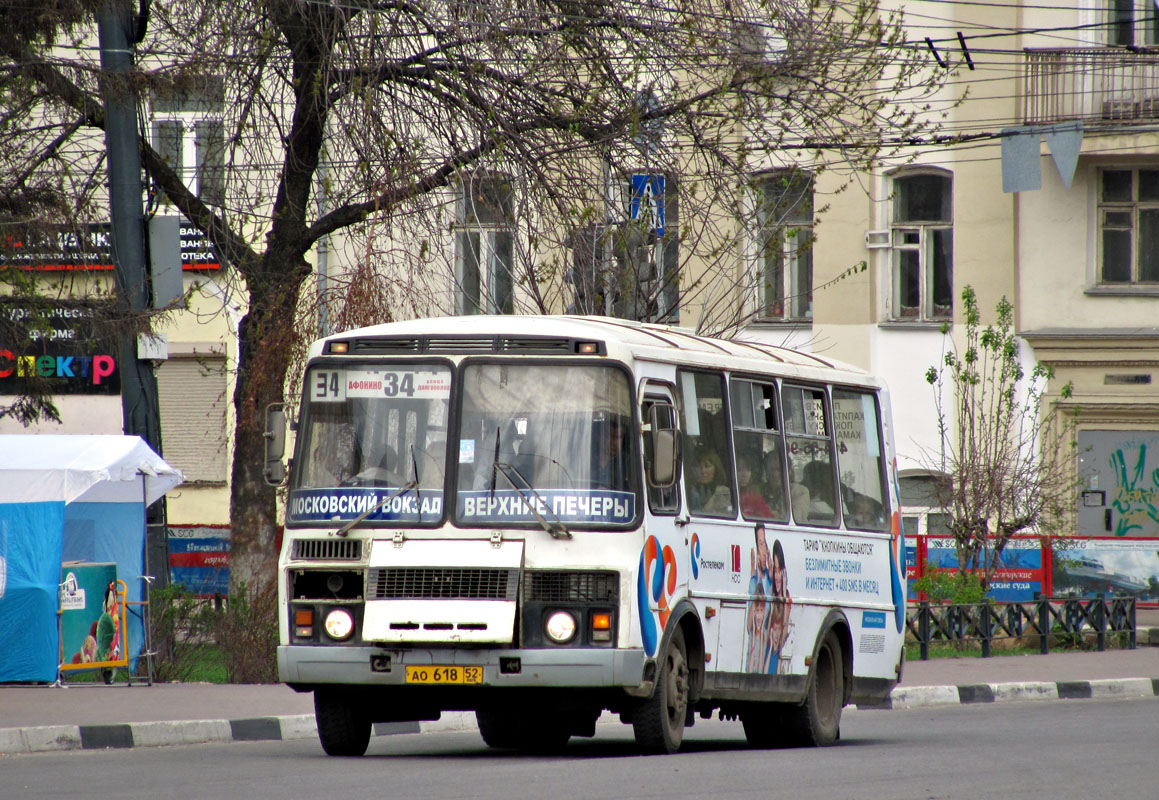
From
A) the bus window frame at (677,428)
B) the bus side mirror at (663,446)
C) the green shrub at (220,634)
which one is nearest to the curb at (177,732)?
the green shrub at (220,634)

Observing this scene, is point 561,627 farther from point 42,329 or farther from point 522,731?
point 42,329

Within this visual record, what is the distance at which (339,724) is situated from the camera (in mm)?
10969

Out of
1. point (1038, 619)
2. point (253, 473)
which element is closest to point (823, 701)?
point (253, 473)

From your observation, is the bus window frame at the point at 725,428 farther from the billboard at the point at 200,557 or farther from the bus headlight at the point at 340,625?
the billboard at the point at 200,557

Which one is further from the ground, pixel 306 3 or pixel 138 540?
pixel 306 3

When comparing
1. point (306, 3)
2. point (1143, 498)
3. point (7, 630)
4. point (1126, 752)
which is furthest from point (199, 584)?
point (1126, 752)

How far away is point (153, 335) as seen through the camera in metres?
16.2

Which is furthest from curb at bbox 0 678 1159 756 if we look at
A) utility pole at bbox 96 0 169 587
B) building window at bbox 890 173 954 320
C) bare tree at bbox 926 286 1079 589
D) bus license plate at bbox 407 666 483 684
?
building window at bbox 890 173 954 320

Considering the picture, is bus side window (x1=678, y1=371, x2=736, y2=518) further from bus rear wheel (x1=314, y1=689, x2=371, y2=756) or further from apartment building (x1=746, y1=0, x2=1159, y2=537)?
apartment building (x1=746, y1=0, x2=1159, y2=537)

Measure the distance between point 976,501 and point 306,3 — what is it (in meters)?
11.5

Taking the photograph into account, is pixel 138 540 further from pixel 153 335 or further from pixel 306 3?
pixel 306 3

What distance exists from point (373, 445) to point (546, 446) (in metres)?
1.02

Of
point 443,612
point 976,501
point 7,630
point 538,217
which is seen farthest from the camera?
point 976,501

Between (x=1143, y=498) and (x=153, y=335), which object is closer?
(x=153, y=335)
